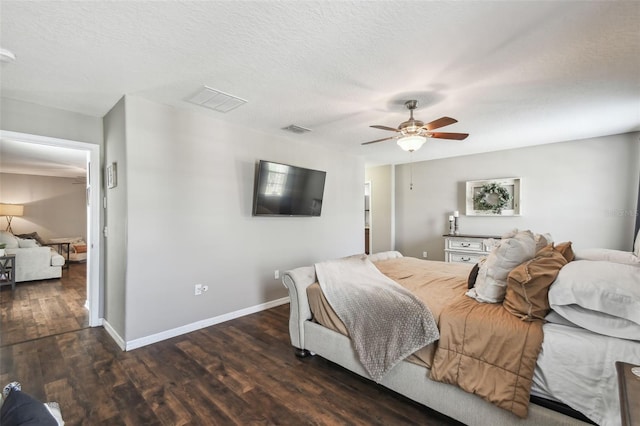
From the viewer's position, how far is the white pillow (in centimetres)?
133

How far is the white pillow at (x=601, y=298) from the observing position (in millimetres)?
1330

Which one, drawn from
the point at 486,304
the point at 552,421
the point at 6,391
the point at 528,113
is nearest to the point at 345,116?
the point at 528,113

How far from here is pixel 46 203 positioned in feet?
26.0

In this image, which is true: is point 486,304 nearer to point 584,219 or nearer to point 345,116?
point 345,116

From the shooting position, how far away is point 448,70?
2328 millimetres

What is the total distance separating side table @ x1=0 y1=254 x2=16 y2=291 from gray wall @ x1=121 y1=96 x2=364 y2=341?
338 cm

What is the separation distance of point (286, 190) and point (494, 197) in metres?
3.84

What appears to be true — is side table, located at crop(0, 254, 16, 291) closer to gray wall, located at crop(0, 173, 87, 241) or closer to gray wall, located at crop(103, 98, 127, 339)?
gray wall, located at crop(103, 98, 127, 339)

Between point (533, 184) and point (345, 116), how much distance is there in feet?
12.1

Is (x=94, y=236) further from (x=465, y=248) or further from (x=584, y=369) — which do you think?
(x=465, y=248)

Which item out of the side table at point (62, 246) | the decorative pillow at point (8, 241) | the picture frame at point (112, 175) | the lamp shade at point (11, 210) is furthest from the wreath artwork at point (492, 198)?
the lamp shade at point (11, 210)

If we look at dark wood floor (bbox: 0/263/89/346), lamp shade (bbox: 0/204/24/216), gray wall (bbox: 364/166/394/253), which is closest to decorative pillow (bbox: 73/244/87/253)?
lamp shade (bbox: 0/204/24/216)

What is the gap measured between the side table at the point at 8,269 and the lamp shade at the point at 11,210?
3.11 m

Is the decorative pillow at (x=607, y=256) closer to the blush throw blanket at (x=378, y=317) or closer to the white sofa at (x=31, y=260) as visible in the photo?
the blush throw blanket at (x=378, y=317)
